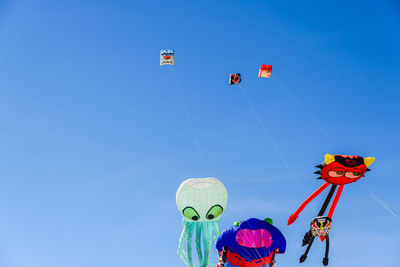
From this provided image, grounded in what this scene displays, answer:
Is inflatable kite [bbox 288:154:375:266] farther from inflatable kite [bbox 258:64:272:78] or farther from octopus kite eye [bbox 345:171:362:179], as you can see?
inflatable kite [bbox 258:64:272:78]

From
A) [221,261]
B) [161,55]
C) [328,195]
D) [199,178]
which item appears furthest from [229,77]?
[221,261]

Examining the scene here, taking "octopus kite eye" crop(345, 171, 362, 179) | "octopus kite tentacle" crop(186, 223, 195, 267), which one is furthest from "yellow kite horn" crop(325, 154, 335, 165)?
"octopus kite tentacle" crop(186, 223, 195, 267)

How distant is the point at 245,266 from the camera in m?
21.0

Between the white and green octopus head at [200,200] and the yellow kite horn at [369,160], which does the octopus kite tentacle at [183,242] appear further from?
the yellow kite horn at [369,160]

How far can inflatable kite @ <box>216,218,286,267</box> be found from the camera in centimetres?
2094

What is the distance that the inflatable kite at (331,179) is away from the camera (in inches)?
807

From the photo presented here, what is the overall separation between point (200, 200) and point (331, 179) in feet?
20.6

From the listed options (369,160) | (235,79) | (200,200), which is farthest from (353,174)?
(235,79)

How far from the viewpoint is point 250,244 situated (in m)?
20.9

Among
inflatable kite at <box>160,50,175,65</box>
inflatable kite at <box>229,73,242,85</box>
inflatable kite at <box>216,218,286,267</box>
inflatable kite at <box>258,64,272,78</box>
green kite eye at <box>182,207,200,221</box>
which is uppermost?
inflatable kite at <box>160,50,175,65</box>

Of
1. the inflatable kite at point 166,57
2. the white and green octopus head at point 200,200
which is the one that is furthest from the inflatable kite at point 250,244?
the inflatable kite at point 166,57

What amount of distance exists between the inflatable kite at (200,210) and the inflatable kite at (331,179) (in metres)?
3.70

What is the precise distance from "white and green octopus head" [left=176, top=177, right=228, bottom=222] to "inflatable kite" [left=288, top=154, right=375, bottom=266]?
364cm

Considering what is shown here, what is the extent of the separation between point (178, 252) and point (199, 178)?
3.84 m
